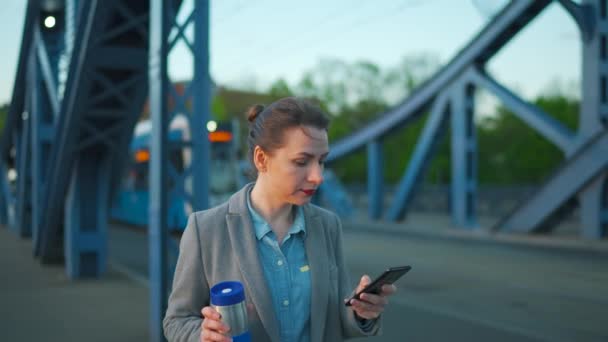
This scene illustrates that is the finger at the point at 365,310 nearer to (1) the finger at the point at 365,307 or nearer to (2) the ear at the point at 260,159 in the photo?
(1) the finger at the point at 365,307

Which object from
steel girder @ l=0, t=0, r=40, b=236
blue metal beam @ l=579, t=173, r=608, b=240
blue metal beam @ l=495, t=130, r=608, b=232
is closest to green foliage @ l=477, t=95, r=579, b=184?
blue metal beam @ l=495, t=130, r=608, b=232

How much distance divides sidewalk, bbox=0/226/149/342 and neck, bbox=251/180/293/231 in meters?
4.09

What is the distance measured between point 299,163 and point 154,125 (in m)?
3.68

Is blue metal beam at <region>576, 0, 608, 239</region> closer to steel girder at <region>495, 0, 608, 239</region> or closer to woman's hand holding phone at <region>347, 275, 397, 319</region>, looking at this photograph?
steel girder at <region>495, 0, 608, 239</region>

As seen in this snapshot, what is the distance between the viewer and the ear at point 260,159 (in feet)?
6.62

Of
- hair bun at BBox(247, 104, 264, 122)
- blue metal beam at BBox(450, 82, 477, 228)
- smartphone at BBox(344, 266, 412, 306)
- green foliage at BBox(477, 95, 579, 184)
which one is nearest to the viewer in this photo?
smartphone at BBox(344, 266, 412, 306)

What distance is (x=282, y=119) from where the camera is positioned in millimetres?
1949

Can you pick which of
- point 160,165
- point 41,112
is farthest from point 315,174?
point 41,112

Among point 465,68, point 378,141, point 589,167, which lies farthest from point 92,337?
point 378,141

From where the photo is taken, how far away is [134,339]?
5613mm

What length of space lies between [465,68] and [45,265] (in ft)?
40.7

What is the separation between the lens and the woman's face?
6.31 feet

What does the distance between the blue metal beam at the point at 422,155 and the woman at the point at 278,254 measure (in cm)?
1651

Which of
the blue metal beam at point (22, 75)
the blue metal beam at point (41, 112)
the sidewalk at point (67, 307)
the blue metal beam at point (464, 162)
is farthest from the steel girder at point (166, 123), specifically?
the blue metal beam at point (464, 162)
